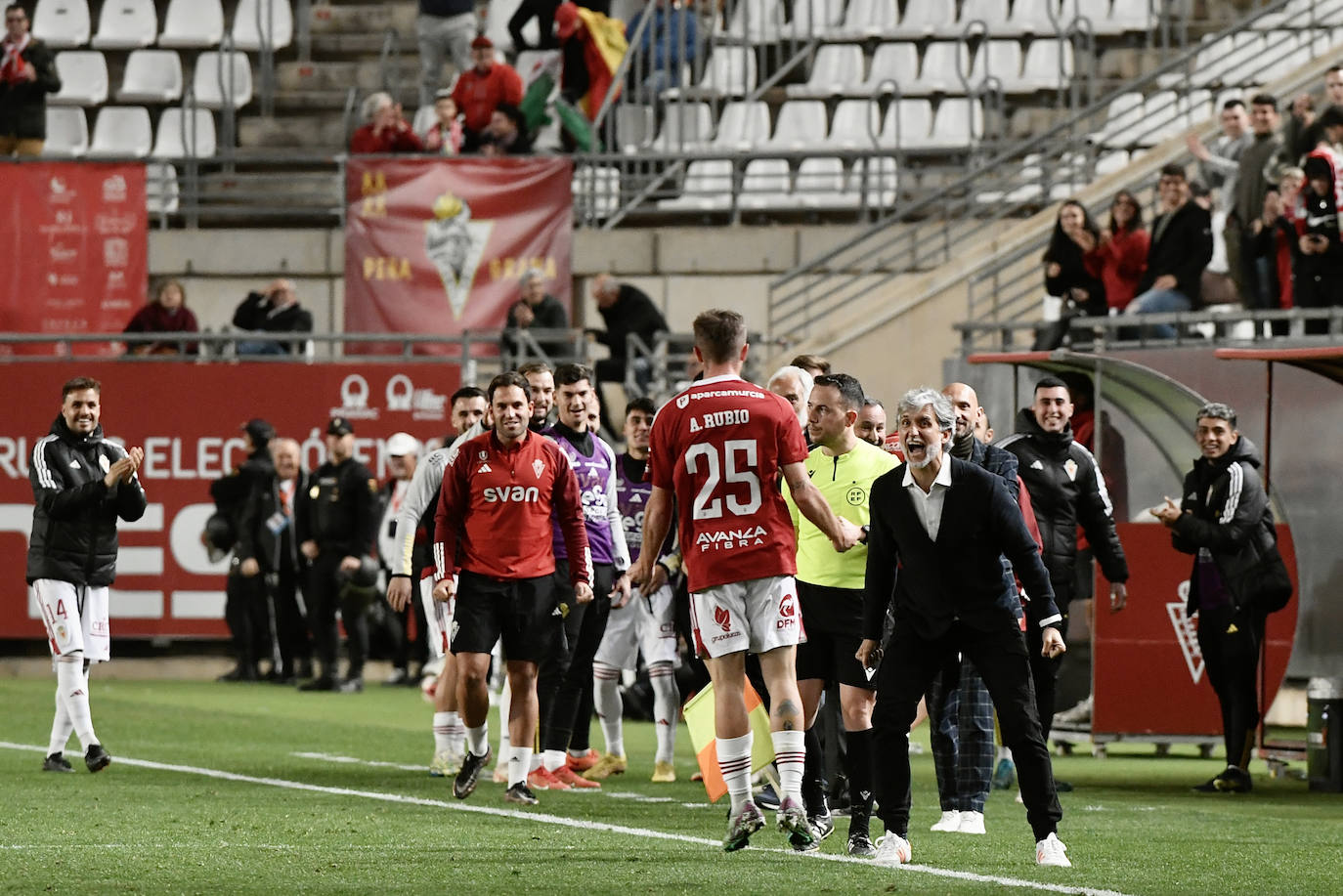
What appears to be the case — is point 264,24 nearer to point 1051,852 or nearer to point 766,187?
point 766,187

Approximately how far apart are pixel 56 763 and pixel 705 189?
12.6m

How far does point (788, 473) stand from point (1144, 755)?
776cm

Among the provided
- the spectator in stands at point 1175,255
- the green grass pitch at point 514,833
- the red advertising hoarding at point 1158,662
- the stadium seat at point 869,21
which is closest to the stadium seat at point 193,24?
the stadium seat at point 869,21

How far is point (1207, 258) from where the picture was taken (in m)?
18.2

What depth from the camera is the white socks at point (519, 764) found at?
11.7m

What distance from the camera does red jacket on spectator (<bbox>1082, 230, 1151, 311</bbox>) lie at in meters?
18.8

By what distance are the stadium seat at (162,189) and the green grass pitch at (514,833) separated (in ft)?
30.7

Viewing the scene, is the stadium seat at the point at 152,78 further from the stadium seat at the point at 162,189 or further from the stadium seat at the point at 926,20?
the stadium seat at the point at 926,20

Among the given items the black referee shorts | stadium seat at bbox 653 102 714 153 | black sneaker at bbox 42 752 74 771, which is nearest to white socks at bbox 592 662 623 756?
the black referee shorts

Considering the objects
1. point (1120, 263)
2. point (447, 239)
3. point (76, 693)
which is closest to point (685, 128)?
point (447, 239)

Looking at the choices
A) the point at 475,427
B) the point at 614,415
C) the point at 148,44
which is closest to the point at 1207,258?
the point at 614,415

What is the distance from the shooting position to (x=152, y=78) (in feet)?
90.1

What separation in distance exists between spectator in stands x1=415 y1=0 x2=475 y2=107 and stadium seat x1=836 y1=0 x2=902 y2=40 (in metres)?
4.19

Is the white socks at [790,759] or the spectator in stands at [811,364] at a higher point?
the spectator in stands at [811,364]
